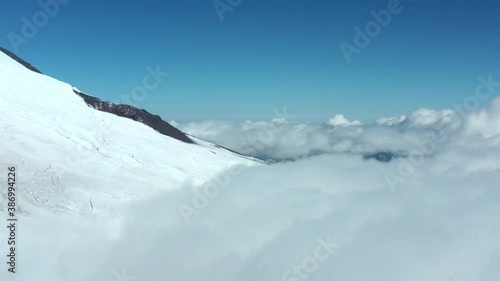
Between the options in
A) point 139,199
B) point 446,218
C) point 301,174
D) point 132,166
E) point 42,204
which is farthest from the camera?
point 446,218

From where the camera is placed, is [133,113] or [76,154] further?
[133,113]

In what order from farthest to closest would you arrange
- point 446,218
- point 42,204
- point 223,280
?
→ 1. point 446,218
2. point 223,280
3. point 42,204

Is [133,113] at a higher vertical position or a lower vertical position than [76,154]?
higher

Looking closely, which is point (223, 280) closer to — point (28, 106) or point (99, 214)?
point (99, 214)

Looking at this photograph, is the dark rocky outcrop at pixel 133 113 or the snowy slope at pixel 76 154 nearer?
the snowy slope at pixel 76 154

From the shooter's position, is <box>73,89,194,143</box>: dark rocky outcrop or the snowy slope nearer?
the snowy slope

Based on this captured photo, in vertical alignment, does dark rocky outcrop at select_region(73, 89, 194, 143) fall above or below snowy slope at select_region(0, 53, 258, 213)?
above

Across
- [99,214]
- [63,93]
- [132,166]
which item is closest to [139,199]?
[99,214]

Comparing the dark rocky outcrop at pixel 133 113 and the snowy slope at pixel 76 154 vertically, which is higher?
the dark rocky outcrop at pixel 133 113
